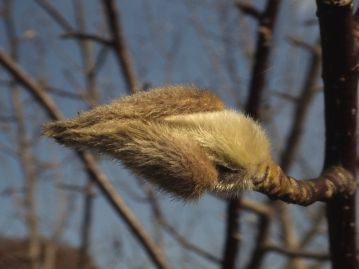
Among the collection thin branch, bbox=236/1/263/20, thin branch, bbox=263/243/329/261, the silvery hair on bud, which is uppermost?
thin branch, bbox=236/1/263/20

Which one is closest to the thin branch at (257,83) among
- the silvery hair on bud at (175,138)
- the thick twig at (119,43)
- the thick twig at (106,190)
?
the thick twig at (106,190)

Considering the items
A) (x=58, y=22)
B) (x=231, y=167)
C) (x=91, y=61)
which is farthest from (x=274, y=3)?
(x=91, y=61)

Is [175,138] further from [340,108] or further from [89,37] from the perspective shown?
[89,37]

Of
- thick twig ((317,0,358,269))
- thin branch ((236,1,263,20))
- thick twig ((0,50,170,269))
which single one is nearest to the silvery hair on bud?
thick twig ((317,0,358,269))

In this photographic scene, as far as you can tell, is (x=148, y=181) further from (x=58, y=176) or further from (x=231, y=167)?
(x=58, y=176)

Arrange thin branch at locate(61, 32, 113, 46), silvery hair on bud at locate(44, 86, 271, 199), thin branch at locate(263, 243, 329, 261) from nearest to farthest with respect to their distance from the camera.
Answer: silvery hair on bud at locate(44, 86, 271, 199), thin branch at locate(61, 32, 113, 46), thin branch at locate(263, 243, 329, 261)

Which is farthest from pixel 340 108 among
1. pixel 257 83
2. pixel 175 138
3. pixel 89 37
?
pixel 89 37

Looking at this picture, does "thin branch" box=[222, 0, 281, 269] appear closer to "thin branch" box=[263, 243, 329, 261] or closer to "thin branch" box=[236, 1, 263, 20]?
"thin branch" box=[236, 1, 263, 20]
